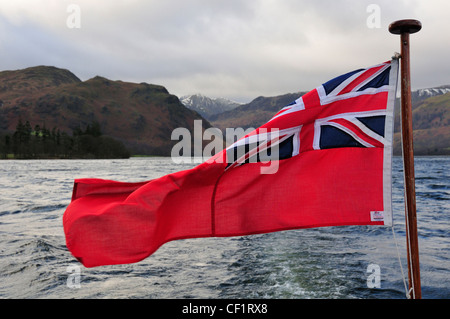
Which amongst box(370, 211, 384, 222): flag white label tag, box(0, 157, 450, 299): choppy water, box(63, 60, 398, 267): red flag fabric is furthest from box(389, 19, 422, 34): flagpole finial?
box(0, 157, 450, 299): choppy water

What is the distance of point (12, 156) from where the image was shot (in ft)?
563

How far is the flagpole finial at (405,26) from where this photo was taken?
13.7 ft

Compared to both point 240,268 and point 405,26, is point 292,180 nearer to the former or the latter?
point 405,26

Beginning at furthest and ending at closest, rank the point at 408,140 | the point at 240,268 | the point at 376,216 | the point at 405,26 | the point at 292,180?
the point at 240,268
the point at 292,180
the point at 376,216
the point at 408,140
the point at 405,26

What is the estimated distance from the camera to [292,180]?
5.27 metres

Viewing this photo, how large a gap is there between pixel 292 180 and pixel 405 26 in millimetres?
2384

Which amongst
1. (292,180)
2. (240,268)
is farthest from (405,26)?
(240,268)

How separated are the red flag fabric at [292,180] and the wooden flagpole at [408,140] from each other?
0.38 meters

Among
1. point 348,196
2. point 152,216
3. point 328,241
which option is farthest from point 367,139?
point 328,241

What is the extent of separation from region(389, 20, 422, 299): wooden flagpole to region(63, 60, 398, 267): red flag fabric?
1.26 feet

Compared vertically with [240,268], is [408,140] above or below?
above

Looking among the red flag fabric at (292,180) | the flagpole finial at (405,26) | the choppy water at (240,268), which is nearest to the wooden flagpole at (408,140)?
the flagpole finial at (405,26)

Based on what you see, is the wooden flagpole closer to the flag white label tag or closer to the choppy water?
the flag white label tag
